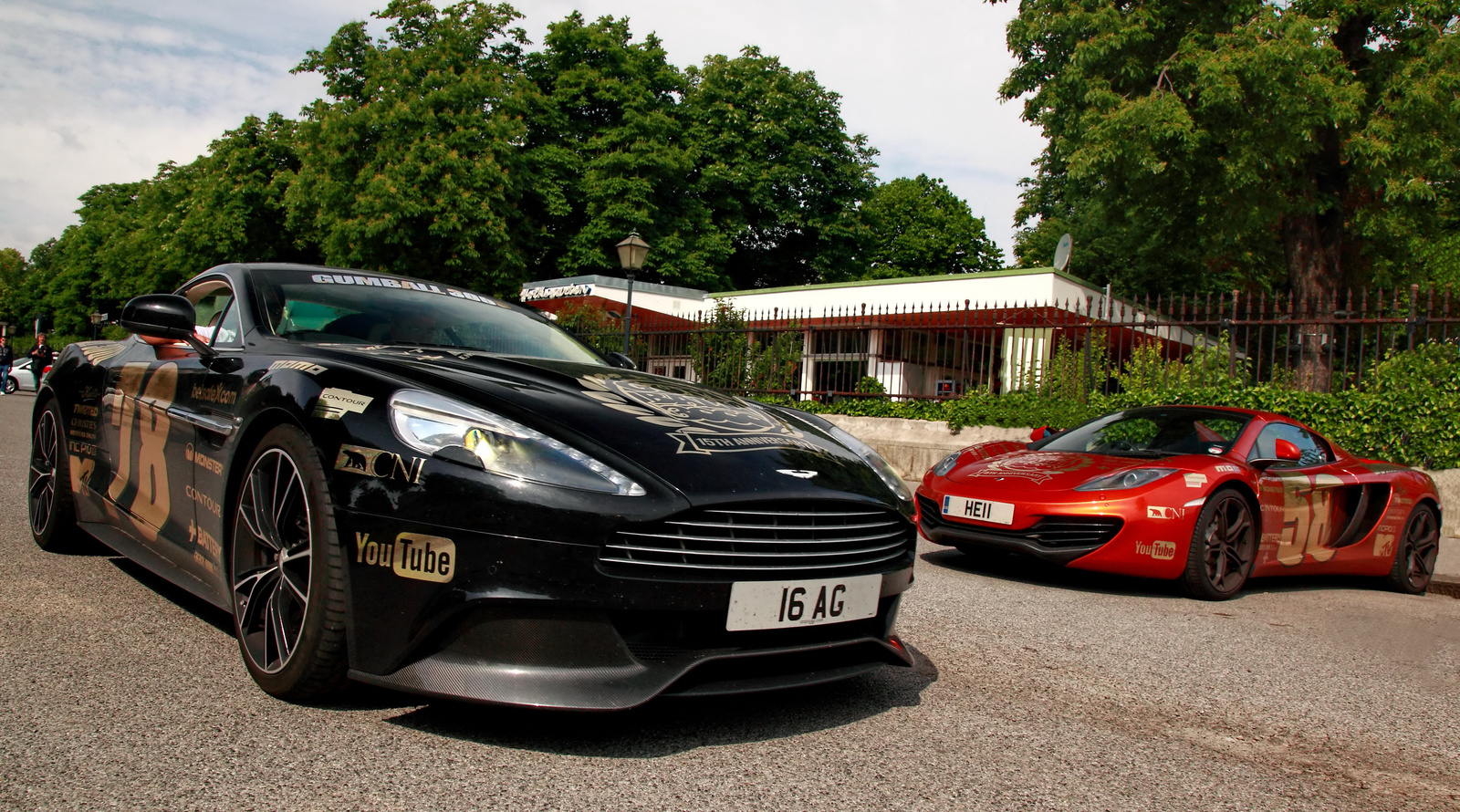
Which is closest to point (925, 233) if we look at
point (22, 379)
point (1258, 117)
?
point (1258, 117)

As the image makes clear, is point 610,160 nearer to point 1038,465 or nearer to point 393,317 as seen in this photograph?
point 1038,465

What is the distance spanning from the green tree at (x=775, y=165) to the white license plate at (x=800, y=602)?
35.8 metres

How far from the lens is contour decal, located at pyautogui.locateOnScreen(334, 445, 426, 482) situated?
→ 245 cm

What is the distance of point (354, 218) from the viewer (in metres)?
28.9

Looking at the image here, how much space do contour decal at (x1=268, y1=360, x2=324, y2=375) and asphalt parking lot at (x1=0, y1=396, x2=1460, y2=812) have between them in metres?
0.92

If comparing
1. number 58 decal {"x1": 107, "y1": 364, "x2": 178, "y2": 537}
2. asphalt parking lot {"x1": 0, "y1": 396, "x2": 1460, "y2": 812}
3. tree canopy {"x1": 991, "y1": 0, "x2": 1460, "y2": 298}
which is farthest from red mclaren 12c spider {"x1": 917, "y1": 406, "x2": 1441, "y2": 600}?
tree canopy {"x1": 991, "y1": 0, "x2": 1460, "y2": 298}

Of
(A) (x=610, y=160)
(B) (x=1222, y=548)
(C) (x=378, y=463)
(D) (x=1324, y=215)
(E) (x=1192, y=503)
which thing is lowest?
(B) (x=1222, y=548)

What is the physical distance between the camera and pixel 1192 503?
5.57m

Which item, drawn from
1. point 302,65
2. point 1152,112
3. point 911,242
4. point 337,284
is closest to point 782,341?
point 1152,112

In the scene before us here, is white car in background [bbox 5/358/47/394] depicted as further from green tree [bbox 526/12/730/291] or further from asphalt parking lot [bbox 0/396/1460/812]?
asphalt parking lot [bbox 0/396/1460/812]

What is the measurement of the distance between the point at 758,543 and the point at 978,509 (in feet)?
11.9

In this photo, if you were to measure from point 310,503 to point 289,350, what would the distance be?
2.56 feet

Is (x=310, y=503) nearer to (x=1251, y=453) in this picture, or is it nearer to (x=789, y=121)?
(x=1251, y=453)

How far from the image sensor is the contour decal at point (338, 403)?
2627 millimetres
